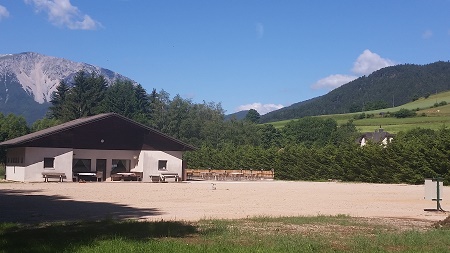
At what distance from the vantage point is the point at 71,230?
11.3 m

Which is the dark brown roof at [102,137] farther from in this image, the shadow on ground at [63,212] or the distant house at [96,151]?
the shadow on ground at [63,212]

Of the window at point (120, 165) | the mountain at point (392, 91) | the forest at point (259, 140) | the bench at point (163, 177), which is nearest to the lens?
the forest at point (259, 140)

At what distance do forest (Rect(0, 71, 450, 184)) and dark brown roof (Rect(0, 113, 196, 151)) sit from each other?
769 cm

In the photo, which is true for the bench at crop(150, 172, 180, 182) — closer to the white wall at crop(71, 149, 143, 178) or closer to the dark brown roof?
the white wall at crop(71, 149, 143, 178)

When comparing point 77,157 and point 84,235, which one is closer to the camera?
point 84,235

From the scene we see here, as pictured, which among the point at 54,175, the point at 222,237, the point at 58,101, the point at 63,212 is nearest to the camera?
the point at 222,237

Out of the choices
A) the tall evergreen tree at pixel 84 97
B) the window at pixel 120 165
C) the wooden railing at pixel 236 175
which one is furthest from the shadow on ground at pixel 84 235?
the tall evergreen tree at pixel 84 97

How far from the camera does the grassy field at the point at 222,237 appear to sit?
9.04m

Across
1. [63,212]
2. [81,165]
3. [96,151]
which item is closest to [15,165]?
[81,165]

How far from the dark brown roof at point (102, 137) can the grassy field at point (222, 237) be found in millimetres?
31693

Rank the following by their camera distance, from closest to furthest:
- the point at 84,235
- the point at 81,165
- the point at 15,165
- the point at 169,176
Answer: the point at 84,235 < the point at 15,165 < the point at 81,165 < the point at 169,176

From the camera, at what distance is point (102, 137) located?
149 feet

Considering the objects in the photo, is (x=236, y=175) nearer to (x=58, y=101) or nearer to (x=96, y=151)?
(x=96, y=151)

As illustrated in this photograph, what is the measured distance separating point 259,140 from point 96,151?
52.1 metres
